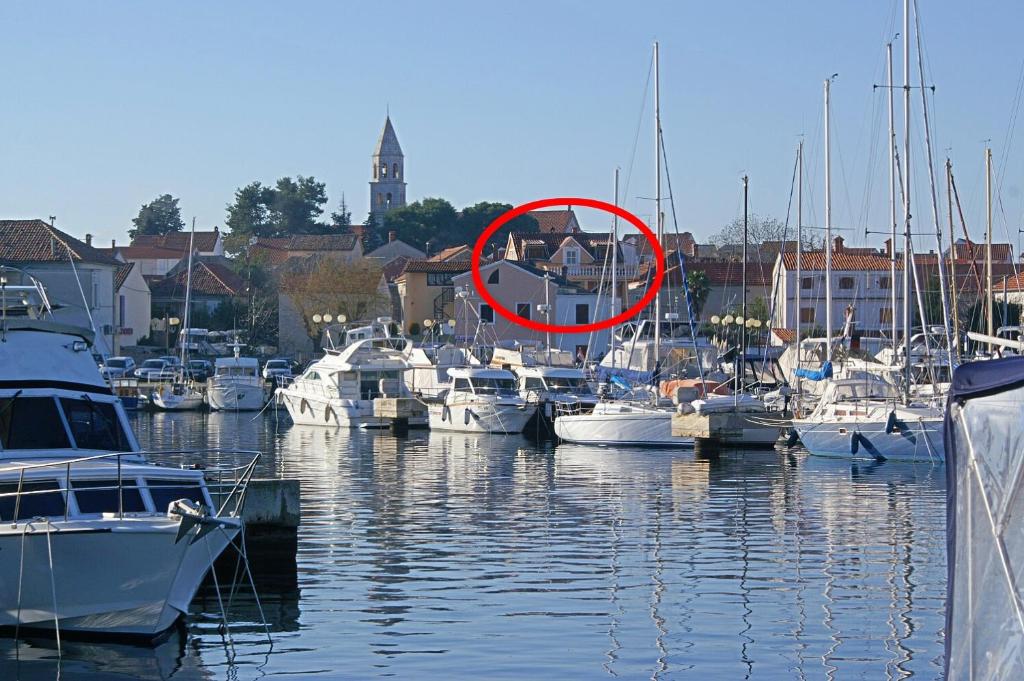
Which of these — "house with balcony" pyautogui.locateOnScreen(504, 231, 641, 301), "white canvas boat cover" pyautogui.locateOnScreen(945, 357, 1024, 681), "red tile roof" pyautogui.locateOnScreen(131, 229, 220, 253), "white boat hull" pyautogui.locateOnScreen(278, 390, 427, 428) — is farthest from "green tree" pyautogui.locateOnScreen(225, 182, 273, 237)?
"white canvas boat cover" pyautogui.locateOnScreen(945, 357, 1024, 681)

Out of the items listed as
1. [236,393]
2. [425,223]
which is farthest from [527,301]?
[425,223]

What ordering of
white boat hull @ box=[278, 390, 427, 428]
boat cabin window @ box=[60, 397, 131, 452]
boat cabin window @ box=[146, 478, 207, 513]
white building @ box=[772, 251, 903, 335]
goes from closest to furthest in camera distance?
boat cabin window @ box=[146, 478, 207, 513] → boat cabin window @ box=[60, 397, 131, 452] → white boat hull @ box=[278, 390, 427, 428] → white building @ box=[772, 251, 903, 335]

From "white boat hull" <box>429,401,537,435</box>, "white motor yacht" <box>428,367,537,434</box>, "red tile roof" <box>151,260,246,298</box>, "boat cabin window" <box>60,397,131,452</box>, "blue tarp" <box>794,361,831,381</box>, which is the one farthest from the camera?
"red tile roof" <box>151,260,246,298</box>

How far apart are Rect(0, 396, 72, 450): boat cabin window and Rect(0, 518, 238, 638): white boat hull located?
321 centimetres

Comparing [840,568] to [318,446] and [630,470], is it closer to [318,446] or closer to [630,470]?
[630,470]

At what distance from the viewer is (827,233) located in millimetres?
60469

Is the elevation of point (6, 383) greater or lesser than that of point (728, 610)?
Answer: greater

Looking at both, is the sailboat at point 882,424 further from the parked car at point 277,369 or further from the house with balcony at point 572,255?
the house with balcony at point 572,255

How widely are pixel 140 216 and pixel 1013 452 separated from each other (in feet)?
632

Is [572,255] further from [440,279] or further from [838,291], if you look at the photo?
[838,291]

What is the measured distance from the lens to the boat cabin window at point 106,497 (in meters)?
18.1

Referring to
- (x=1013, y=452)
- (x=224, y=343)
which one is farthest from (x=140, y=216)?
(x=1013, y=452)

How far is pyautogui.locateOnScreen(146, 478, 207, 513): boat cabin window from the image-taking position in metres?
18.6

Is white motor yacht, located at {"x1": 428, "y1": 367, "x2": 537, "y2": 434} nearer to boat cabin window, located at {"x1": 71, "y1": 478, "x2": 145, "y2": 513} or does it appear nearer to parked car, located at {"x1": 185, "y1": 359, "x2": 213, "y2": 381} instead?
parked car, located at {"x1": 185, "y1": 359, "x2": 213, "y2": 381}
